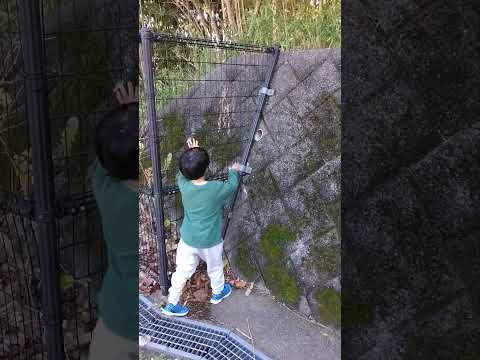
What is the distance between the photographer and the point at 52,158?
53 centimetres

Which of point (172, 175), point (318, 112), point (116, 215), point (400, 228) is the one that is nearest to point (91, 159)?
point (116, 215)

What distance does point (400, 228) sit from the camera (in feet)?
3.33

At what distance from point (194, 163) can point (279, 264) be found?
0.29 meters

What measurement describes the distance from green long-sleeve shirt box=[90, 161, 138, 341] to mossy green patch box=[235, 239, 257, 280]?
15.9 inches

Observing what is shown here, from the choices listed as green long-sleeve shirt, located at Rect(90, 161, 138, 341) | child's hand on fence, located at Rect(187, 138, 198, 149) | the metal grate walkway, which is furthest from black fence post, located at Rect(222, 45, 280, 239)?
green long-sleeve shirt, located at Rect(90, 161, 138, 341)

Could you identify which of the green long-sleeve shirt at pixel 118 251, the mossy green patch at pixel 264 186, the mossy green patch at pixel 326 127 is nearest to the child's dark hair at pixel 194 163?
the mossy green patch at pixel 264 186

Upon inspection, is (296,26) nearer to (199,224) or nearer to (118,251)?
(199,224)

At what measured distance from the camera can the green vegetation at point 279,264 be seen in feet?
3.26

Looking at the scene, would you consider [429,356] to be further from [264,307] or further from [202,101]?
[202,101]

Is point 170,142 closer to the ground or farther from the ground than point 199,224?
farther from the ground

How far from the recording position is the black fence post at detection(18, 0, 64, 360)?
1.64 feet

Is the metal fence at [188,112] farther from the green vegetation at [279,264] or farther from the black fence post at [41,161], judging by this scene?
the black fence post at [41,161]

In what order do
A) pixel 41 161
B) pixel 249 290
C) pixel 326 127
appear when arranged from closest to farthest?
pixel 41 161 < pixel 326 127 < pixel 249 290

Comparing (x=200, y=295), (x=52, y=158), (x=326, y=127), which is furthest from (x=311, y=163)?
(x=52, y=158)
